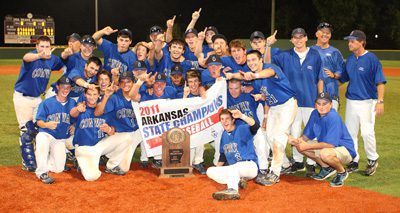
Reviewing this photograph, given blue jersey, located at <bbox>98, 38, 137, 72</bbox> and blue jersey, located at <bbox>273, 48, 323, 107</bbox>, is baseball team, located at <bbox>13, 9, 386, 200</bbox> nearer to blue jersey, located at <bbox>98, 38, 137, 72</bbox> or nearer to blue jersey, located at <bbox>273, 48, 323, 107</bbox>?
blue jersey, located at <bbox>273, 48, 323, 107</bbox>

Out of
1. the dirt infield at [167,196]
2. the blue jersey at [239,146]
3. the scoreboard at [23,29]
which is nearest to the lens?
the dirt infield at [167,196]

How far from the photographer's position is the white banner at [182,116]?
8852mm

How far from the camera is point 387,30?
2104 inches

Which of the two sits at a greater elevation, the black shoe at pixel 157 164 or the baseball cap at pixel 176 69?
the baseball cap at pixel 176 69

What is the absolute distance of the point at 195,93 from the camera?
29.8 ft

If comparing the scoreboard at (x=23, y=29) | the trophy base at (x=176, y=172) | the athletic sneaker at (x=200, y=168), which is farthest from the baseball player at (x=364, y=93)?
the scoreboard at (x=23, y=29)

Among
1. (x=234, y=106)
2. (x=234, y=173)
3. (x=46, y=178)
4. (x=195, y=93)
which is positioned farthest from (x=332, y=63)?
(x=46, y=178)

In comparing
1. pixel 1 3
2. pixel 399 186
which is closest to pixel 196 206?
pixel 399 186

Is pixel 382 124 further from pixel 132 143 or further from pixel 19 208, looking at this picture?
pixel 19 208

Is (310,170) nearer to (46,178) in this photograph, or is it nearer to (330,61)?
(330,61)

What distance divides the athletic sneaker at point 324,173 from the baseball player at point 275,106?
1.97 ft

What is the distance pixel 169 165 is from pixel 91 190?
146cm

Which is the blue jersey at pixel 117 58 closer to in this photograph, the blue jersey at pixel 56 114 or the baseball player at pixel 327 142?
the blue jersey at pixel 56 114

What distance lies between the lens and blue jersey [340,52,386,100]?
28.5ft
